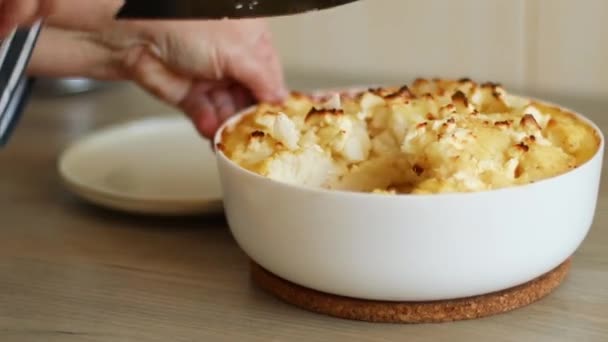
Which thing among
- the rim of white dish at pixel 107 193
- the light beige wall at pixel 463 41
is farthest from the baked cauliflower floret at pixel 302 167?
the light beige wall at pixel 463 41

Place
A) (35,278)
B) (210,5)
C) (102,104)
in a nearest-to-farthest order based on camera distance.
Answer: (210,5), (35,278), (102,104)

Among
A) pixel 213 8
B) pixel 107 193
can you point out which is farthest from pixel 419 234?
pixel 107 193

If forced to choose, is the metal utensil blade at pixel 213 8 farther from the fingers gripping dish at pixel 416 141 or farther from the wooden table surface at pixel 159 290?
the wooden table surface at pixel 159 290

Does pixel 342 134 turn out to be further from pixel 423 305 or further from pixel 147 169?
pixel 147 169

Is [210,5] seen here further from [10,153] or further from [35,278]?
[10,153]

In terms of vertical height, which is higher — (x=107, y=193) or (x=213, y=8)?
(x=213, y=8)

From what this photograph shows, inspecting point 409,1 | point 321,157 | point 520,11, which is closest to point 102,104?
point 409,1
